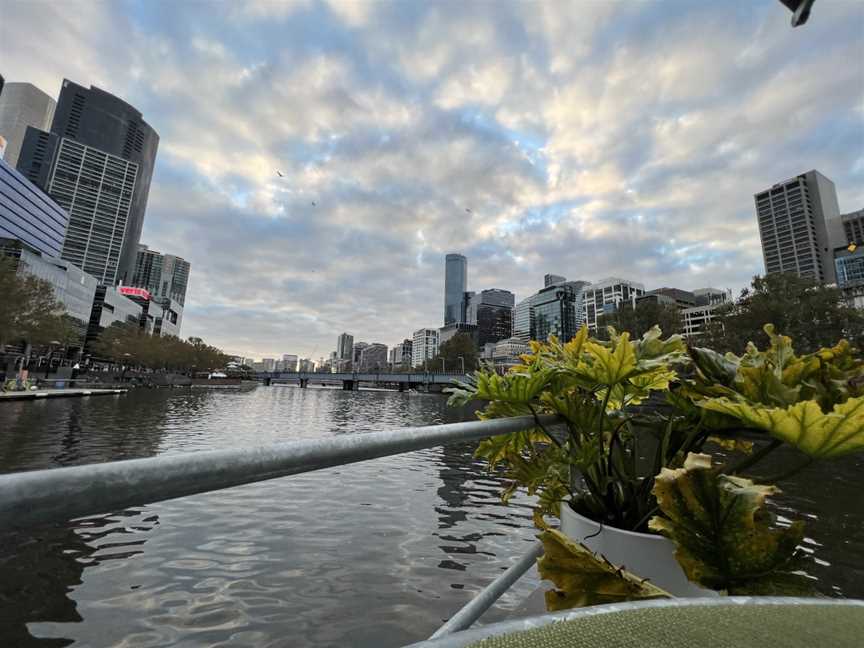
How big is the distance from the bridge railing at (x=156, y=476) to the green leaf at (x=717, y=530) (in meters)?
0.91

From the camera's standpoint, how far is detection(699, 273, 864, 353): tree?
34906 mm

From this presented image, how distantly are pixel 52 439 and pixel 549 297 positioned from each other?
464ft

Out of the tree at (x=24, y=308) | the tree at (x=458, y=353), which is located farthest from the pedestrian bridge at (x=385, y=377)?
the tree at (x=24, y=308)

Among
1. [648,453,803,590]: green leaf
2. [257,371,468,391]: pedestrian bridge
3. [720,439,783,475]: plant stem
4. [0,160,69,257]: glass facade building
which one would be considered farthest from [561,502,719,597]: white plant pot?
[0,160,69,257]: glass facade building

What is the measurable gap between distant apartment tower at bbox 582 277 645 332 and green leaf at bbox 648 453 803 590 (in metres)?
118

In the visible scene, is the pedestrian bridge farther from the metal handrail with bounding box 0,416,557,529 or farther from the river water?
the metal handrail with bounding box 0,416,557,529

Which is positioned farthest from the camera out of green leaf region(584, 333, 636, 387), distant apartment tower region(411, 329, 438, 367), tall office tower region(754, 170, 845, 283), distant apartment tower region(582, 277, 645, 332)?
distant apartment tower region(411, 329, 438, 367)

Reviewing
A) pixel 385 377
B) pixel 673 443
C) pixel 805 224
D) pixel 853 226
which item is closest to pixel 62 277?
pixel 385 377

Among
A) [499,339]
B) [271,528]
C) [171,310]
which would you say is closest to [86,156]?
[171,310]

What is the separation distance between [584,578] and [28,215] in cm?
10969

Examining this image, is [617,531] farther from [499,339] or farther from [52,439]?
[499,339]

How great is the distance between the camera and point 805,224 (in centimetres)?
10338

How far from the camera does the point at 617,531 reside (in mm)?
1615

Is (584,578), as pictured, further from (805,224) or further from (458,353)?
(805,224)
